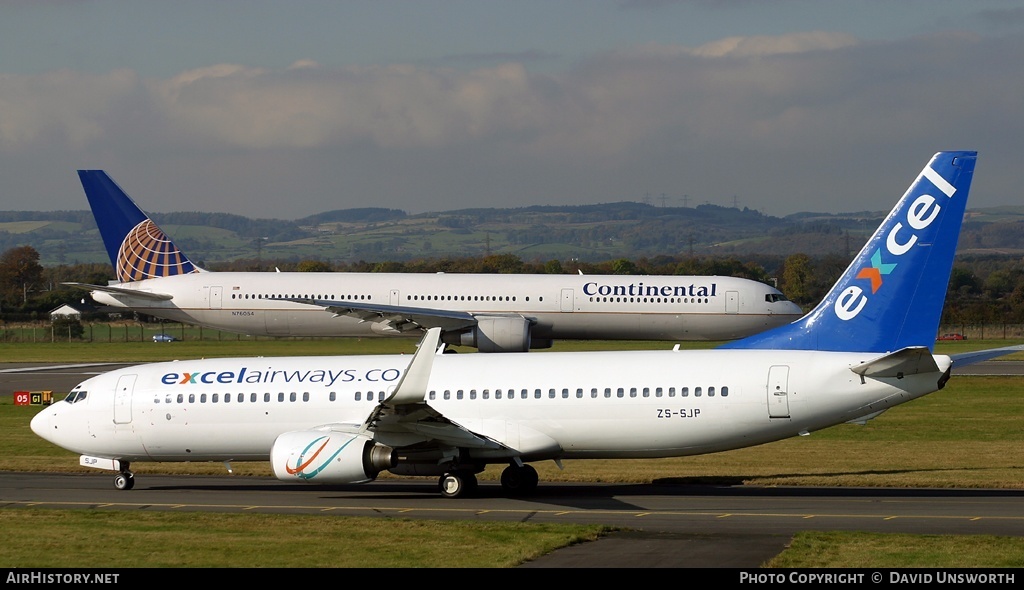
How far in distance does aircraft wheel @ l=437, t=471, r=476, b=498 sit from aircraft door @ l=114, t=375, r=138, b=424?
7021 mm

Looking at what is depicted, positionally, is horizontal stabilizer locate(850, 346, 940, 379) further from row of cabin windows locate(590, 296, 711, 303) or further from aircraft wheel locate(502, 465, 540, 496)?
row of cabin windows locate(590, 296, 711, 303)

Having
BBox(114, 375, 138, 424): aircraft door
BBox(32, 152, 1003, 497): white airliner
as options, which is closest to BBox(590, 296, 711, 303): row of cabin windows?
BBox(32, 152, 1003, 497): white airliner

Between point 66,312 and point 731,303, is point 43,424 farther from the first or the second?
point 66,312

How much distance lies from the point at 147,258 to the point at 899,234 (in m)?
41.1

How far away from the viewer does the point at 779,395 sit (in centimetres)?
2322

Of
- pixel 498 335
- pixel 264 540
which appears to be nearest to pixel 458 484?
pixel 264 540

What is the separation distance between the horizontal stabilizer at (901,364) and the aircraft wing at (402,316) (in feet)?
90.3

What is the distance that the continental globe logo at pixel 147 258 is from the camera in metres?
57.0

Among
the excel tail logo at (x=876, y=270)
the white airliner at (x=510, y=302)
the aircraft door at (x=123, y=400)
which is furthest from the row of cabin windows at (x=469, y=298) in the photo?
the excel tail logo at (x=876, y=270)

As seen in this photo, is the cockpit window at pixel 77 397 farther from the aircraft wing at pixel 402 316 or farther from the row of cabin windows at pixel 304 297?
the row of cabin windows at pixel 304 297

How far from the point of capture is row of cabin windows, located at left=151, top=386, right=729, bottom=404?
23.8m
